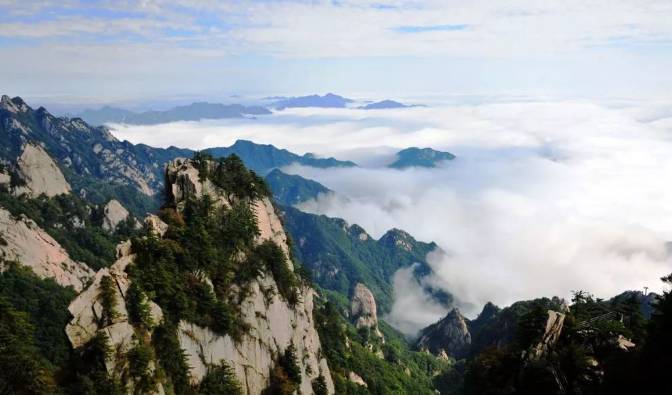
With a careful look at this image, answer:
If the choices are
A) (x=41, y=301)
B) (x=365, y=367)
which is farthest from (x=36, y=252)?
(x=365, y=367)

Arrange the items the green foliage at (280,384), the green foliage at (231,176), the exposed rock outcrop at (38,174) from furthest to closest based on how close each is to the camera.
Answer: the exposed rock outcrop at (38,174) < the green foliage at (231,176) < the green foliage at (280,384)

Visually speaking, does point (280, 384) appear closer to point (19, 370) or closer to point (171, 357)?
point (171, 357)

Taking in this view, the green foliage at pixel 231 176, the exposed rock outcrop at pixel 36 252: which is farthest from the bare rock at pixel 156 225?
the exposed rock outcrop at pixel 36 252

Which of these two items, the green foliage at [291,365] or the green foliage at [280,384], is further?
the green foliage at [291,365]

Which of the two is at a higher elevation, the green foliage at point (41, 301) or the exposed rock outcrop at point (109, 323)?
the exposed rock outcrop at point (109, 323)

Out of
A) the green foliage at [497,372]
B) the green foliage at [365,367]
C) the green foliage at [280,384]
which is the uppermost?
the green foliage at [497,372]

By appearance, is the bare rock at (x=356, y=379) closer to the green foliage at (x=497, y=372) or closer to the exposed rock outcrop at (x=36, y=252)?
the green foliage at (x=497, y=372)

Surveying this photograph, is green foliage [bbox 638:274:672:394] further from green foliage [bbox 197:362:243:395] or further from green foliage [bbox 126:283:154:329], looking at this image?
green foliage [bbox 126:283:154:329]

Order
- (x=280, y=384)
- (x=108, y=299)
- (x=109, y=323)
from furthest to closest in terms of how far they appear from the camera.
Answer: (x=280, y=384)
(x=108, y=299)
(x=109, y=323)
